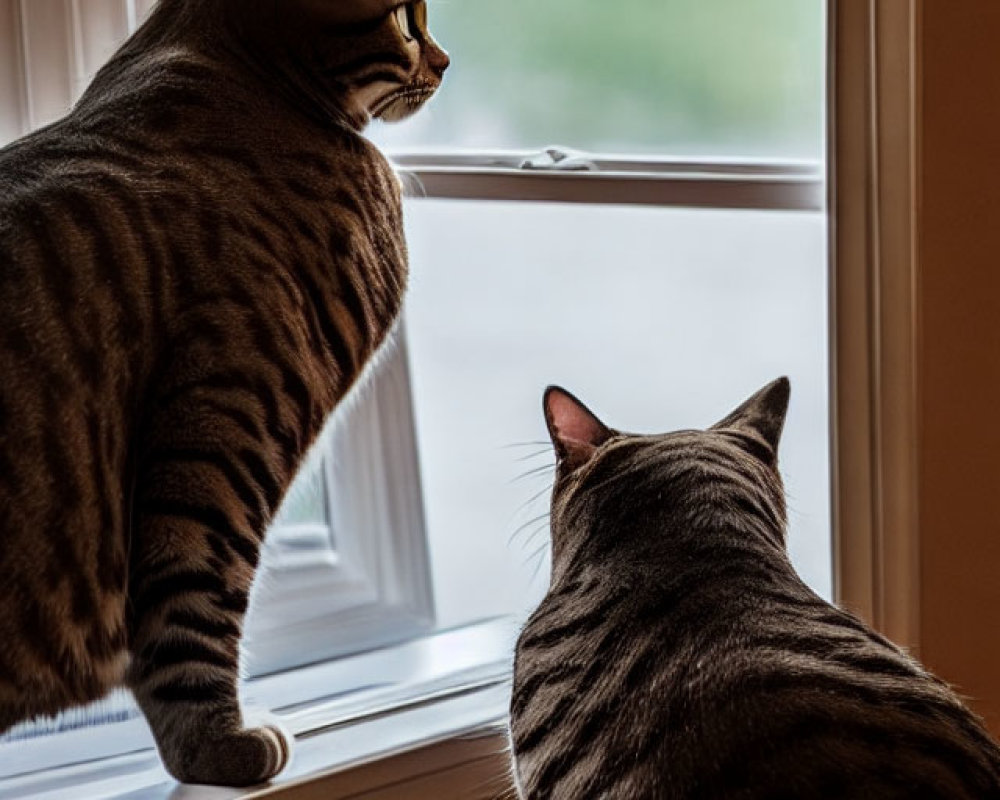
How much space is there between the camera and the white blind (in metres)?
1.29

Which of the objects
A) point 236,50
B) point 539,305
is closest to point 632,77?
point 539,305

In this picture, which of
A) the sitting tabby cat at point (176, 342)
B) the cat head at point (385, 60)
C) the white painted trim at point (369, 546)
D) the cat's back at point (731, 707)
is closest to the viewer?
the cat's back at point (731, 707)

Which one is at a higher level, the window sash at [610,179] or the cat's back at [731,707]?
the window sash at [610,179]

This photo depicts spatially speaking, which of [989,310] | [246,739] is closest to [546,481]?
[989,310]

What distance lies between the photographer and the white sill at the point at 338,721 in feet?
4.28

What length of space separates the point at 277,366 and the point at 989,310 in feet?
3.27

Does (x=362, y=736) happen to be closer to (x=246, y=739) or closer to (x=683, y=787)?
(x=246, y=739)

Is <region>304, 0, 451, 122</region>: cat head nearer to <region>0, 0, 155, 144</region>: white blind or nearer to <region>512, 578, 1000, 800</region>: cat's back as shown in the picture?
<region>0, 0, 155, 144</region>: white blind

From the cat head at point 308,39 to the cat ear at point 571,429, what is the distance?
326 mm

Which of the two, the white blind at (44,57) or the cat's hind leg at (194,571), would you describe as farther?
the white blind at (44,57)

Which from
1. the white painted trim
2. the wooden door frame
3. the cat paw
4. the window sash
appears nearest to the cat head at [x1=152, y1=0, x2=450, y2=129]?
the window sash

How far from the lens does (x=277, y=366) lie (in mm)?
1127

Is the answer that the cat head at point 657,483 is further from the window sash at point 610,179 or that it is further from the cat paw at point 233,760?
the window sash at point 610,179

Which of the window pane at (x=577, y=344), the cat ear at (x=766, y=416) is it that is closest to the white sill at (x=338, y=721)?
the window pane at (x=577, y=344)
